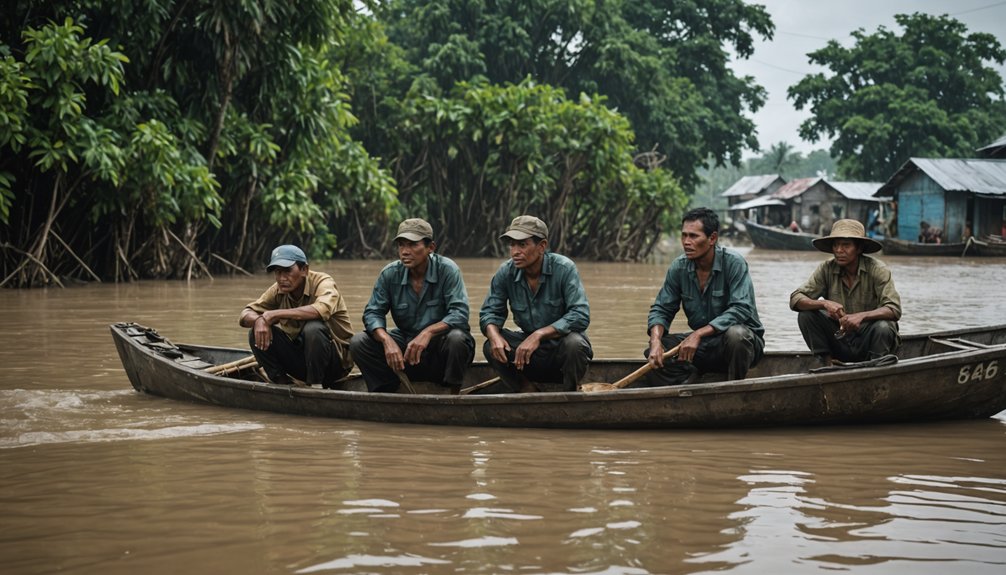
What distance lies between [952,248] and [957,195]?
282cm

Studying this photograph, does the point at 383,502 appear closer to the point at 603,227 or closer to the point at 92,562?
the point at 92,562

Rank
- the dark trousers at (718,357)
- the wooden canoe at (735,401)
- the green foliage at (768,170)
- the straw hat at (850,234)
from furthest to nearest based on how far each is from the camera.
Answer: the green foliage at (768,170)
the straw hat at (850,234)
the dark trousers at (718,357)
the wooden canoe at (735,401)

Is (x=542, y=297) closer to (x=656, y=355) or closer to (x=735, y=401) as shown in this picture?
(x=656, y=355)

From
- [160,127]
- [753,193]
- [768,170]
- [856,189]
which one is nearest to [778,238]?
[856,189]

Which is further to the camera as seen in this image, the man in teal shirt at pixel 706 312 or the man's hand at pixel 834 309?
the man's hand at pixel 834 309

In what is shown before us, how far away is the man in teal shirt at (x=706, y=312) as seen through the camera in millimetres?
5477

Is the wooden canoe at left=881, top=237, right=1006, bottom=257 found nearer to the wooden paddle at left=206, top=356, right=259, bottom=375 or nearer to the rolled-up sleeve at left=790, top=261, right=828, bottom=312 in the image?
the rolled-up sleeve at left=790, top=261, right=828, bottom=312

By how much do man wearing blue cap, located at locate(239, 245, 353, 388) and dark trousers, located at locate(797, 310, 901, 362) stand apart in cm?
262

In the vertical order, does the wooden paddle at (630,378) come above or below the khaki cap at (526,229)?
below

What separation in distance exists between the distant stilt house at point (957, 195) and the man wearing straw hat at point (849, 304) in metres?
25.8

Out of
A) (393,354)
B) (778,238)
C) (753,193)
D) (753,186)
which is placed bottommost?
(393,354)

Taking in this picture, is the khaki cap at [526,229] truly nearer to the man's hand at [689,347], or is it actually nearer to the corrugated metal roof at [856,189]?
the man's hand at [689,347]

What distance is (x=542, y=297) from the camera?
5762 mm

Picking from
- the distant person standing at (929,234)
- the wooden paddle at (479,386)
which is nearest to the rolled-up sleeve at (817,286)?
the wooden paddle at (479,386)
